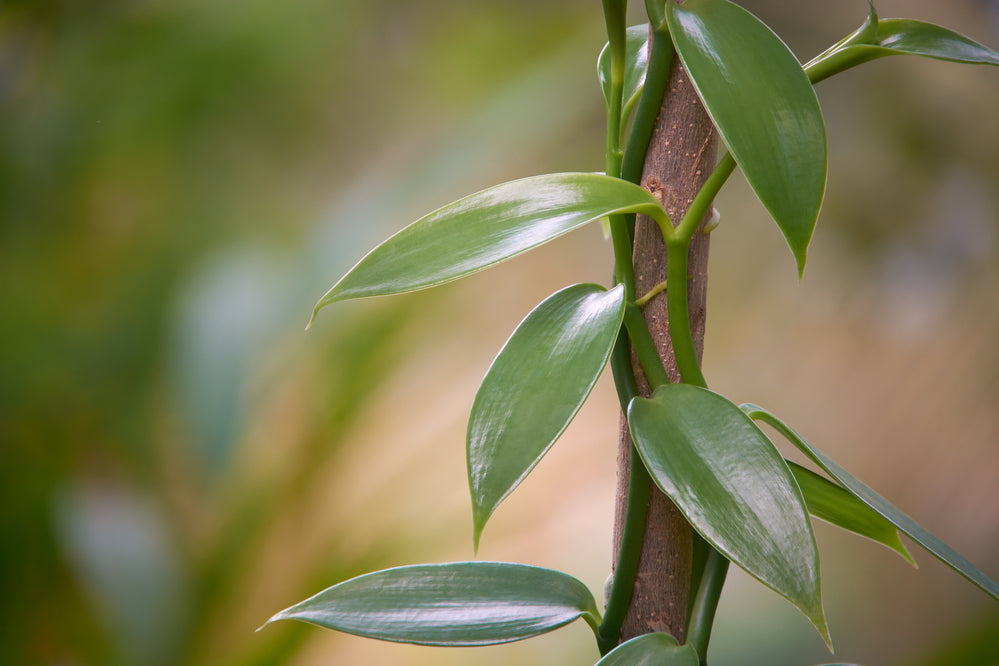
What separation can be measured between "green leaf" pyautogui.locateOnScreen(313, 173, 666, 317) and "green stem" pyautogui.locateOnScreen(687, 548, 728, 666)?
5.5 inches

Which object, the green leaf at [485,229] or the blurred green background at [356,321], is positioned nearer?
the green leaf at [485,229]

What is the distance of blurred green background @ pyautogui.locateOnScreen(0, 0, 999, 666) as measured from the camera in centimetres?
89

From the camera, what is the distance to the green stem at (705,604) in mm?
269

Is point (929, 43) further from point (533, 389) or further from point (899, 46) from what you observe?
point (533, 389)

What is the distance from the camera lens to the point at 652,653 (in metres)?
0.25


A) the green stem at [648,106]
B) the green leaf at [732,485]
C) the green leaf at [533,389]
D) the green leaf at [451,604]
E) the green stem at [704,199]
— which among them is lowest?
the green leaf at [451,604]

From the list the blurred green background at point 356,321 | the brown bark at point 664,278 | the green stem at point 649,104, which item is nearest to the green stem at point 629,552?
the brown bark at point 664,278

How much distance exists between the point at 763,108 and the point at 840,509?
7.1 inches

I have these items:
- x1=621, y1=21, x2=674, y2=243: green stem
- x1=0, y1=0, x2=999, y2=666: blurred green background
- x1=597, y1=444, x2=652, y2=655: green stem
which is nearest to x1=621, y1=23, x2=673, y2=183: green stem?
x1=621, y1=21, x2=674, y2=243: green stem

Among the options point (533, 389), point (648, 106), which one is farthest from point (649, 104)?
point (533, 389)

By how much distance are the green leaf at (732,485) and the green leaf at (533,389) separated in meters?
0.03

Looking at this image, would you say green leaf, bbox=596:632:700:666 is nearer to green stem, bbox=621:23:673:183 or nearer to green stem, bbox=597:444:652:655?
green stem, bbox=597:444:652:655

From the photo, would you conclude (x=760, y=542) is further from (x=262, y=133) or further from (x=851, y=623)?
(x=262, y=133)

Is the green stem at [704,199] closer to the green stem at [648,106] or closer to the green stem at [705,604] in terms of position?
the green stem at [648,106]
